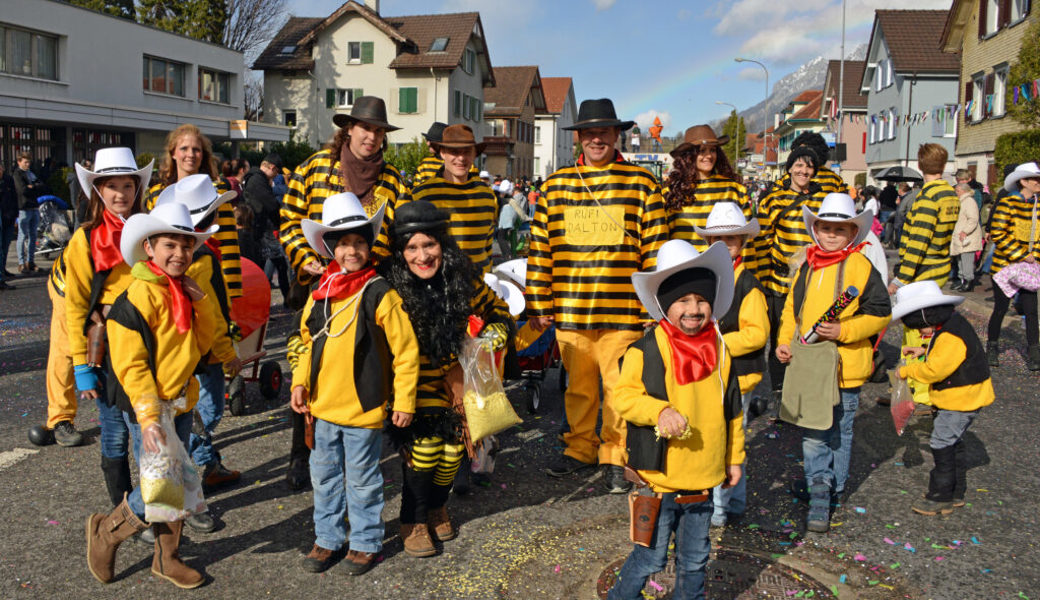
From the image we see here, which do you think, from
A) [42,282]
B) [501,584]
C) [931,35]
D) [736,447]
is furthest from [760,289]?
[931,35]

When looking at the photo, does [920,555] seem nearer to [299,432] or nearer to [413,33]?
[299,432]

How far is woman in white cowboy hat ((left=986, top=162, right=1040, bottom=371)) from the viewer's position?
8117 mm

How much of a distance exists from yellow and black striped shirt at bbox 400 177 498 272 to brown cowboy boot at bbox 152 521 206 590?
244 centimetres

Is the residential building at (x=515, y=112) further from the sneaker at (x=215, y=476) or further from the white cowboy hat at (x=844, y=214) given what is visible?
the white cowboy hat at (x=844, y=214)

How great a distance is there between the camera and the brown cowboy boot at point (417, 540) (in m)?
4.16

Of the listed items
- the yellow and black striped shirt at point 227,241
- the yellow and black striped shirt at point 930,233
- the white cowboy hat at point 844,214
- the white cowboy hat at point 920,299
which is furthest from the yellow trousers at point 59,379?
the yellow and black striped shirt at point 930,233

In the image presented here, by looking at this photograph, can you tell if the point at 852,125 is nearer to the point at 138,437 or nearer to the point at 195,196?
the point at 195,196

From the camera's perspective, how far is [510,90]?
63625 millimetres

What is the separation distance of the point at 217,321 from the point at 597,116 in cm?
263

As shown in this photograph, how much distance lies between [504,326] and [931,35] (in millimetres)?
46390

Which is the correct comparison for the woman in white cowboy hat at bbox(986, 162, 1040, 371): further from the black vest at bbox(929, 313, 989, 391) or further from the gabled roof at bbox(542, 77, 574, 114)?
the gabled roof at bbox(542, 77, 574, 114)

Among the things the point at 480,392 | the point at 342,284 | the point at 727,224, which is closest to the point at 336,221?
the point at 342,284

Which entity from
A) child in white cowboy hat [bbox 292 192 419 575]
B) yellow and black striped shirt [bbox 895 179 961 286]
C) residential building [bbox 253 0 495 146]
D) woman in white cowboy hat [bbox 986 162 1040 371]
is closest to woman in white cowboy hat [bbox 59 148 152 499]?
child in white cowboy hat [bbox 292 192 419 575]

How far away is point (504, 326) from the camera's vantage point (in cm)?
448
